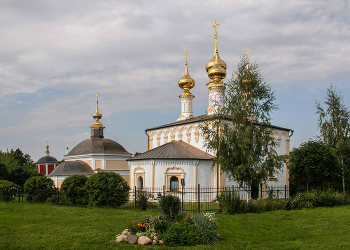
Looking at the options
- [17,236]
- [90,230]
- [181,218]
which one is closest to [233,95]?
[181,218]

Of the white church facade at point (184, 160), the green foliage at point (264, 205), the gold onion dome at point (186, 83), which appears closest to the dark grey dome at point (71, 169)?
the white church facade at point (184, 160)

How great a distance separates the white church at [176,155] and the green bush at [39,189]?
6.03 metres

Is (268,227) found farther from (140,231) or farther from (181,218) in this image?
(140,231)

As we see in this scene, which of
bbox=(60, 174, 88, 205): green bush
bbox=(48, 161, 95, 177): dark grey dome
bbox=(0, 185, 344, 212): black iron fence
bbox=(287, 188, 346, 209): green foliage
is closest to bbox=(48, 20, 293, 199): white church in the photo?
bbox=(48, 161, 95, 177): dark grey dome

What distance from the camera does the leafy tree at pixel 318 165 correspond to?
2212 cm

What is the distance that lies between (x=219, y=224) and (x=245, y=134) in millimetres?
6600

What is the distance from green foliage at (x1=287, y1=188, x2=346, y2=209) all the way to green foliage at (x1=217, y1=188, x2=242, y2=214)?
3.23 metres

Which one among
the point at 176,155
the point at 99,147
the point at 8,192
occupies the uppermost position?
the point at 99,147

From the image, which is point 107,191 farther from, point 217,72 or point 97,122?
point 97,122

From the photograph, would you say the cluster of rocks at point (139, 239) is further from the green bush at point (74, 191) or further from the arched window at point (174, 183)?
the arched window at point (174, 183)

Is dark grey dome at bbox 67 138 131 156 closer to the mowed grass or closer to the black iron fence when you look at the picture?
the black iron fence

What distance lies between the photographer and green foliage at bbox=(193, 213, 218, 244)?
29.3 feet

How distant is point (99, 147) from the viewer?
118 ft

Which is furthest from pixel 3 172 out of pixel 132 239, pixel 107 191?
pixel 132 239
